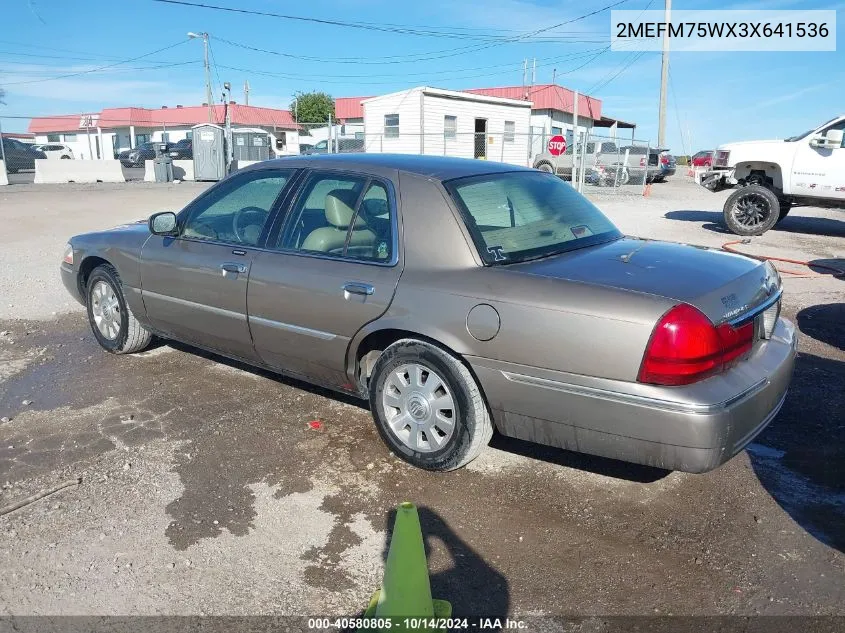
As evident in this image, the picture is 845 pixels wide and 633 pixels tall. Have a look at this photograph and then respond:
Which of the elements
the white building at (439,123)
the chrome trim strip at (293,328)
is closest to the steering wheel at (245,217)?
the chrome trim strip at (293,328)

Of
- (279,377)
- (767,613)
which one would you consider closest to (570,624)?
(767,613)

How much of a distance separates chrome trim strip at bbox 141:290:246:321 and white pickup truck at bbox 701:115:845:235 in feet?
37.3

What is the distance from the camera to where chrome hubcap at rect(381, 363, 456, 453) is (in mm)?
3439

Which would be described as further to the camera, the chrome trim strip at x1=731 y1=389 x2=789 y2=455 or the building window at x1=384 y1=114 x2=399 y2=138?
the building window at x1=384 y1=114 x2=399 y2=138

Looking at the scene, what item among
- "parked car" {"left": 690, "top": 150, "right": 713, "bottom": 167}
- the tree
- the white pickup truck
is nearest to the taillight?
Answer: the white pickup truck

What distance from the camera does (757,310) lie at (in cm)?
318

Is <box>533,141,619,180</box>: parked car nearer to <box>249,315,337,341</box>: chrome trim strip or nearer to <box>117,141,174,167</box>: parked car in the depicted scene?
<box>117,141,174,167</box>: parked car

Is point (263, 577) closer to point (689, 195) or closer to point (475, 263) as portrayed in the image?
point (475, 263)

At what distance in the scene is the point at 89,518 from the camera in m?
3.14

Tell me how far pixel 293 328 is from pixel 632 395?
1.97 m

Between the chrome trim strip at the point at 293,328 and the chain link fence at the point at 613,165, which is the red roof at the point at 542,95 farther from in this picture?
the chrome trim strip at the point at 293,328

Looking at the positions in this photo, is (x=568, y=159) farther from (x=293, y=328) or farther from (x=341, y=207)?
(x=293, y=328)

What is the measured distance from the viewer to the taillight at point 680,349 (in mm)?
2793

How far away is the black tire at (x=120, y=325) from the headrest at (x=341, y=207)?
209cm
